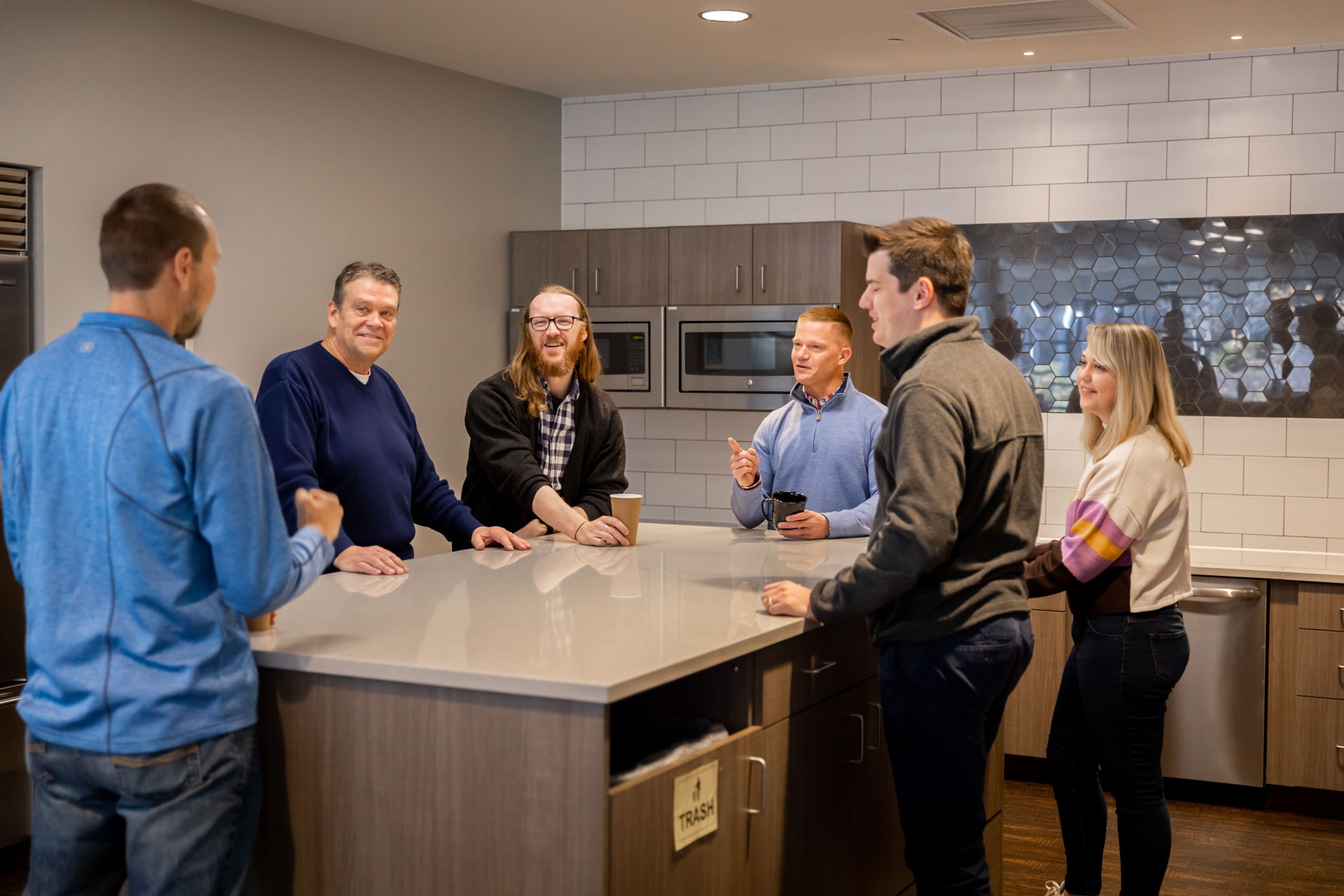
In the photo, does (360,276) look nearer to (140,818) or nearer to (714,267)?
(140,818)

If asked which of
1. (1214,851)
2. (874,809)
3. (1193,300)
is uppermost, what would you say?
(1193,300)

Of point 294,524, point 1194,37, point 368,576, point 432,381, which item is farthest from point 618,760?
point 1194,37

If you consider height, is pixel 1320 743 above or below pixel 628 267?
below

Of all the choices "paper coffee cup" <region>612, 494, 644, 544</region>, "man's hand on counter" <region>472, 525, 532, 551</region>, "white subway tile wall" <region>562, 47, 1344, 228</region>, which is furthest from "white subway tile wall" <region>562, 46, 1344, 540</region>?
"man's hand on counter" <region>472, 525, 532, 551</region>

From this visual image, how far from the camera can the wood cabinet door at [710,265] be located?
490 cm

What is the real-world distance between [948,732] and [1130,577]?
76cm

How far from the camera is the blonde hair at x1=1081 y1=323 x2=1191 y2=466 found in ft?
8.96

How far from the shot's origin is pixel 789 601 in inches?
85.5

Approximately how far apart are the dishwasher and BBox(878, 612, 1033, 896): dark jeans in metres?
2.24

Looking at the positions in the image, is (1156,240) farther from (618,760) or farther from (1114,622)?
(618,760)

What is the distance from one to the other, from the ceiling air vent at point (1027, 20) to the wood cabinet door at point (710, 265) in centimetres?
108

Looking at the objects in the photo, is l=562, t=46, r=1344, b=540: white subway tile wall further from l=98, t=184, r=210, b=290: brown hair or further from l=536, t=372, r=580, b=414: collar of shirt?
l=98, t=184, r=210, b=290: brown hair

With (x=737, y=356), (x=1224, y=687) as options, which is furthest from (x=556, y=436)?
(x=1224, y=687)

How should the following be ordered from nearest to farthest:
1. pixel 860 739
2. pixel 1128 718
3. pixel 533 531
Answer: pixel 860 739 < pixel 1128 718 < pixel 533 531
